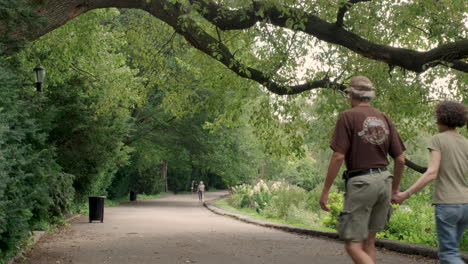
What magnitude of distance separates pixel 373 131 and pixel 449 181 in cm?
74

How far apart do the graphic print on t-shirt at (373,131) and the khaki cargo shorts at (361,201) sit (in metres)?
0.29

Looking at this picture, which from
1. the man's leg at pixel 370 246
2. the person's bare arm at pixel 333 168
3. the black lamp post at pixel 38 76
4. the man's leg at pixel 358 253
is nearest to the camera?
the man's leg at pixel 358 253

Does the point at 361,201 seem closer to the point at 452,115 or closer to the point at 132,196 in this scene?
the point at 452,115

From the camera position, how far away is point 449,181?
15.4ft

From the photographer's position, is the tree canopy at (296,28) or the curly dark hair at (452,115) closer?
the curly dark hair at (452,115)

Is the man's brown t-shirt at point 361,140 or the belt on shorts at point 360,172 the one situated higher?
the man's brown t-shirt at point 361,140

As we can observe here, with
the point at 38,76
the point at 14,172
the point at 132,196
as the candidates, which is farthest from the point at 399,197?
the point at 132,196

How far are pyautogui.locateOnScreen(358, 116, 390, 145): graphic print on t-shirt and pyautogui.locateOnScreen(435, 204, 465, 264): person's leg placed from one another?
2.52 ft

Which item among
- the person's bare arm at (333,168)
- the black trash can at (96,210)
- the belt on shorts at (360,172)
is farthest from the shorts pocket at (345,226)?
the black trash can at (96,210)

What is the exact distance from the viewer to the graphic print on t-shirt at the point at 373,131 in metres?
4.89

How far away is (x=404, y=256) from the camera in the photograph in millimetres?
10062

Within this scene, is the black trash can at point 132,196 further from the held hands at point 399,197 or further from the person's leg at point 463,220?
the person's leg at point 463,220

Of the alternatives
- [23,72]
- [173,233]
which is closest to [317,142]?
[173,233]

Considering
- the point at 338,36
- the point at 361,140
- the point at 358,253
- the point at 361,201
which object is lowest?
the point at 358,253
